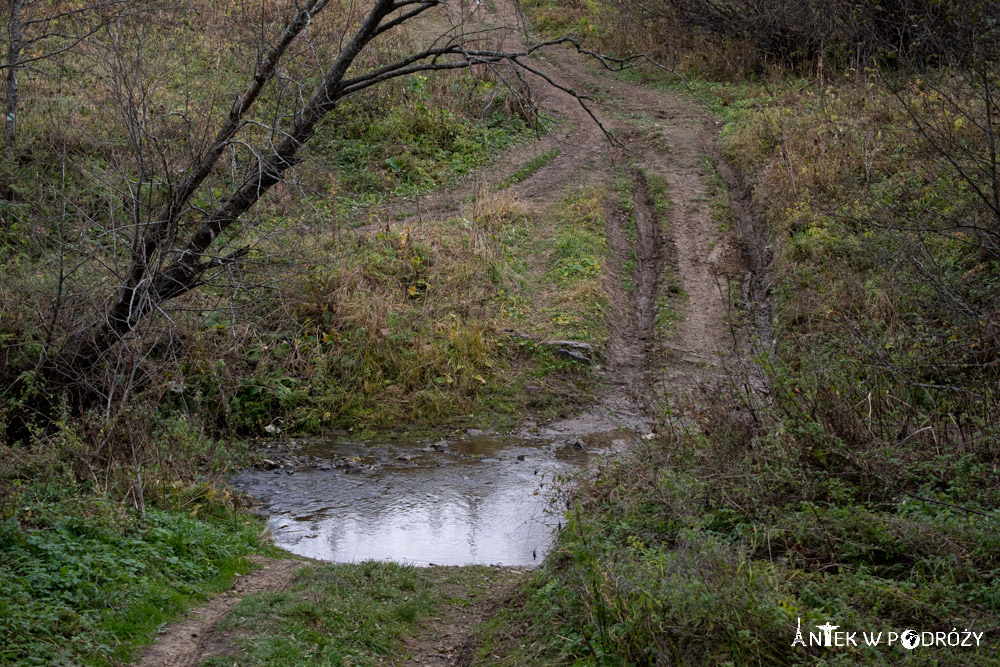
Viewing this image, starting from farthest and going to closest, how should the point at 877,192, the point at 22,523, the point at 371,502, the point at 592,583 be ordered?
the point at 877,192
the point at 371,502
the point at 22,523
the point at 592,583

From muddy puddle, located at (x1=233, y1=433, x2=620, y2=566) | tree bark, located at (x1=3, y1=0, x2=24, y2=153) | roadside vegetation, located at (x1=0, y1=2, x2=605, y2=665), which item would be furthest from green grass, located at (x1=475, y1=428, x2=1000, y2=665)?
tree bark, located at (x1=3, y1=0, x2=24, y2=153)

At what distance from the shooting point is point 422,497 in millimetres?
9023

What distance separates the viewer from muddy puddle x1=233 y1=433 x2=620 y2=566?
786 centimetres

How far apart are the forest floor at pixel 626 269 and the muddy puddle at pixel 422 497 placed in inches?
27.8

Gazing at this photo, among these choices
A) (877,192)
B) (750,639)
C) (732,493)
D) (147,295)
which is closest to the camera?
(750,639)

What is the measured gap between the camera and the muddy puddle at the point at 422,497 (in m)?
7.86

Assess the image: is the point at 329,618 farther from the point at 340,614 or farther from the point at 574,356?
the point at 574,356

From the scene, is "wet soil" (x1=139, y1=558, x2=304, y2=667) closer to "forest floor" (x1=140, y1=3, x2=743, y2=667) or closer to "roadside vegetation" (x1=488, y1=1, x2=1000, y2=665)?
"forest floor" (x1=140, y1=3, x2=743, y2=667)

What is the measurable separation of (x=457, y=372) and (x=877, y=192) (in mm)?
7148

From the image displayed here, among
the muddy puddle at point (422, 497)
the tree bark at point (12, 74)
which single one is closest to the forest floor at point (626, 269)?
the muddy puddle at point (422, 497)

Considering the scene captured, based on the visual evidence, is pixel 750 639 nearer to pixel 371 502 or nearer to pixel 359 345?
pixel 371 502

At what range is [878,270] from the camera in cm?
1105

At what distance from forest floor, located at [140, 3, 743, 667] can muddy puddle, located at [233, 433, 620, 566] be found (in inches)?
27.8

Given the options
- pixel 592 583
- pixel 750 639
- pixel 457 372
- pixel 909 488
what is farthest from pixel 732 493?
pixel 457 372
